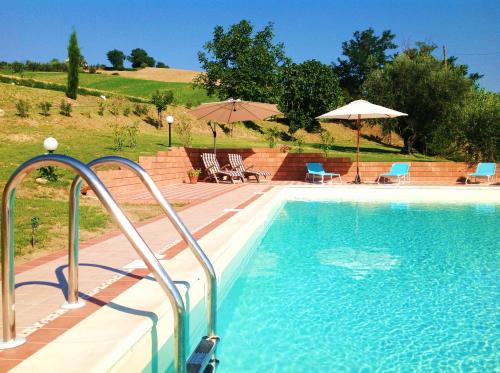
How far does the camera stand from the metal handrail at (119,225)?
2053mm

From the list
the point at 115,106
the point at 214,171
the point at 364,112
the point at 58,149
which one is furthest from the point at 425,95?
the point at 58,149

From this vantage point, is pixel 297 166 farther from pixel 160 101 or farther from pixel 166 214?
pixel 166 214

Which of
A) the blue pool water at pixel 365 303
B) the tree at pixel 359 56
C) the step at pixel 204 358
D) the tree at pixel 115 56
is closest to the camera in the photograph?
the step at pixel 204 358

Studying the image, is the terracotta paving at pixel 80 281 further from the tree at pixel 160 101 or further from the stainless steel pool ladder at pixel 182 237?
the tree at pixel 160 101

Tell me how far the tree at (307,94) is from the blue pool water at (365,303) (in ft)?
110

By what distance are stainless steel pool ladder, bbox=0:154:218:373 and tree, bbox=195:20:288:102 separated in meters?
38.8

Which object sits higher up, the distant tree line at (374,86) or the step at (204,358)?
the distant tree line at (374,86)

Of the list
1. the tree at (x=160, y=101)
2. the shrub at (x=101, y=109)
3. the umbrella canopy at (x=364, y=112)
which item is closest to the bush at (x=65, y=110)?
the shrub at (x=101, y=109)

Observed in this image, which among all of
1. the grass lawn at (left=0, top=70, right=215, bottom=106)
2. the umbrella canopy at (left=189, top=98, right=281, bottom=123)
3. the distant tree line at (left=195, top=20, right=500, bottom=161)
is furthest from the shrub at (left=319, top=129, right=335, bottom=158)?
the grass lawn at (left=0, top=70, right=215, bottom=106)

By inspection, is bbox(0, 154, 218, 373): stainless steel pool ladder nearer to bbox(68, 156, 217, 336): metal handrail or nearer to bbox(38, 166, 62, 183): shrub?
bbox(68, 156, 217, 336): metal handrail

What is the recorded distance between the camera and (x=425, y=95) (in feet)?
83.2

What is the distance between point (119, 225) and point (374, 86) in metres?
29.3

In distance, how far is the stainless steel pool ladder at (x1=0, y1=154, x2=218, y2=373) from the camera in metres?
2.05

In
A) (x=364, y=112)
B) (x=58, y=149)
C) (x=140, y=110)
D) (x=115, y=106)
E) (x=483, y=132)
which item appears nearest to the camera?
(x=58, y=149)
